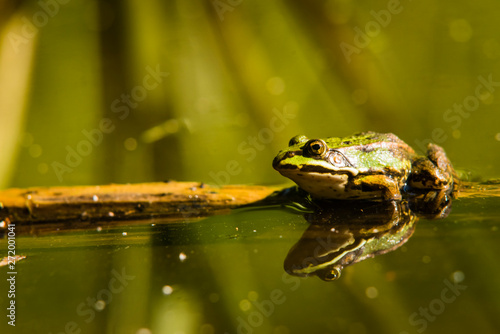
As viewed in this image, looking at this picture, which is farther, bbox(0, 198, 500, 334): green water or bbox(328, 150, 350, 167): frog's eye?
bbox(328, 150, 350, 167): frog's eye

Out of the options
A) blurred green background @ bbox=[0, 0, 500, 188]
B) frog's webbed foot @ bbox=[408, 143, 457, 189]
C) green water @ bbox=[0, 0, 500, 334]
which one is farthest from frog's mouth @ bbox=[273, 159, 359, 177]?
blurred green background @ bbox=[0, 0, 500, 188]

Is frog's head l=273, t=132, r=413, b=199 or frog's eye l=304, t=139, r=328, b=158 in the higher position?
frog's eye l=304, t=139, r=328, b=158

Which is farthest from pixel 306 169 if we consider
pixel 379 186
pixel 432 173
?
pixel 432 173

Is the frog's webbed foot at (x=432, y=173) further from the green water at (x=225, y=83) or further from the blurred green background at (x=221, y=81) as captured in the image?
the blurred green background at (x=221, y=81)

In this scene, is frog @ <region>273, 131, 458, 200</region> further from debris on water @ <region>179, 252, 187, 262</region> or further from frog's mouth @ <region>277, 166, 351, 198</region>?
debris on water @ <region>179, 252, 187, 262</region>

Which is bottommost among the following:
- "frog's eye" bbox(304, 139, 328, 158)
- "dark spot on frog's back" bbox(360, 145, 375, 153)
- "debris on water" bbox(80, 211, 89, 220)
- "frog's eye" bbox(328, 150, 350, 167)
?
"debris on water" bbox(80, 211, 89, 220)

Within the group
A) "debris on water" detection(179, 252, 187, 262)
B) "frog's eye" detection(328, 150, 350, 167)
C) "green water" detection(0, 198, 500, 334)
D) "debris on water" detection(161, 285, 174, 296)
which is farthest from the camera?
"frog's eye" detection(328, 150, 350, 167)

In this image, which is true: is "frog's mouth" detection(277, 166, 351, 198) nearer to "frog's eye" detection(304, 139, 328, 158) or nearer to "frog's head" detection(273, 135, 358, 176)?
"frog's head" detection(273, 135, 358, 176)

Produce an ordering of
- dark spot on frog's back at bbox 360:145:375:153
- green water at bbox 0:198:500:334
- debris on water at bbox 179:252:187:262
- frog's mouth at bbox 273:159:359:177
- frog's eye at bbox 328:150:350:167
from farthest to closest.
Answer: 1. dark spot on frog's back at bbox 360:145:375:153
2. frog's eye at bbox 328:150:350:167
3. frog's mouth at bbox 273:159:359:177
4. debris on water at bbox 179:252:187:262
5. green water at bbox 0:198:500:334
